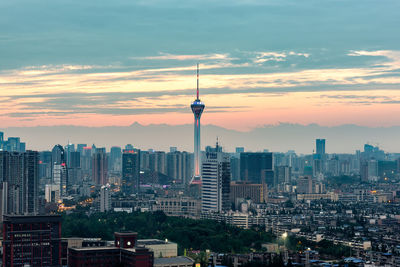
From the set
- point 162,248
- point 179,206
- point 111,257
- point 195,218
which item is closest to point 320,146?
point 179,206

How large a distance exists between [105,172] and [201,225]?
2948 inches

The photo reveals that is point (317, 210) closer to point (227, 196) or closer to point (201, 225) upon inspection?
point (227, 196)

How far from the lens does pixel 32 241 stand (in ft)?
130

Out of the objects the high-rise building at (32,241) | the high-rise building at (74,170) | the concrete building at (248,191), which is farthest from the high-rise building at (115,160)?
the high-rise building at (32,241)

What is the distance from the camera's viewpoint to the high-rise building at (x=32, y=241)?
39.2m

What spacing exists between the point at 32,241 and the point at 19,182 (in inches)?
1171

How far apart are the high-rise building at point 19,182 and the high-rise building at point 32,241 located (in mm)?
22980

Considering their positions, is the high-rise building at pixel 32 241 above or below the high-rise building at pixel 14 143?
below

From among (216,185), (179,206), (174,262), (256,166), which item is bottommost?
(174,262)

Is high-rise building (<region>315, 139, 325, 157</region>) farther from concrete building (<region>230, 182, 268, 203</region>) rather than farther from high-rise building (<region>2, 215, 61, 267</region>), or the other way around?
high-rise building (<region>2, 215, 61, 267</region>)

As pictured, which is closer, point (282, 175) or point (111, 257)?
point (111, 257)

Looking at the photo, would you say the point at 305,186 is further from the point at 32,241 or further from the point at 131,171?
the point at 32,241

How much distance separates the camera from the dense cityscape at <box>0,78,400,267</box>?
39.7m

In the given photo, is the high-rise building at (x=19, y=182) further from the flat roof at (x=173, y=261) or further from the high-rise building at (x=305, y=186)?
the high-rise building at (x=305, y=186)
